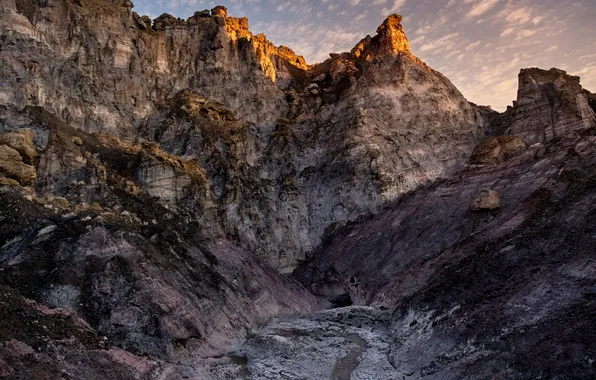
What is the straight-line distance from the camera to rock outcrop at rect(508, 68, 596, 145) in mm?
53344

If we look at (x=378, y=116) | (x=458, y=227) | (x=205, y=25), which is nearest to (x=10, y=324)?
(x=458, y=227)

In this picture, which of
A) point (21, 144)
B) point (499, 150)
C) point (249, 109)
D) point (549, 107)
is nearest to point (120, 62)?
point (249, 109)

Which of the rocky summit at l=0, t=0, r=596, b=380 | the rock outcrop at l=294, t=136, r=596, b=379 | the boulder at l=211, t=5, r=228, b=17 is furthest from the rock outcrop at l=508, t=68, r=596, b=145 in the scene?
the boulder at l=211, t=5, r=228, b=17

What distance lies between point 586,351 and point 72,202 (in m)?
30.7

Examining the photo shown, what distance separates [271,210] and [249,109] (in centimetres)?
1641

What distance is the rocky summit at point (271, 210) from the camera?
21906 millimetres

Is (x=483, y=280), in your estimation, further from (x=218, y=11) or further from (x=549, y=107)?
(x=218, y=11)

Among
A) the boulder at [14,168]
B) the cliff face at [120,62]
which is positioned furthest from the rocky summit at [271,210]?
the cliff face at [120,62]

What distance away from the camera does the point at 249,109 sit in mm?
64688

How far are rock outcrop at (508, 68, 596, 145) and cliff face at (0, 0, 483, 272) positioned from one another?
6.71 metres

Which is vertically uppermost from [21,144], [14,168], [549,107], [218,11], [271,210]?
[218,11]

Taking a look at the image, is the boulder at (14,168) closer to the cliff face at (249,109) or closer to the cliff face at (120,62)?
the cliff face at (249,109)

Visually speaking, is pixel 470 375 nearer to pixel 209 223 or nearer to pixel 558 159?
pixel 558 159

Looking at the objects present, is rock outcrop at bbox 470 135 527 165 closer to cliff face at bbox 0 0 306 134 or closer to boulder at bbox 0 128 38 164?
cliff face at bbox 0 0 306 134
